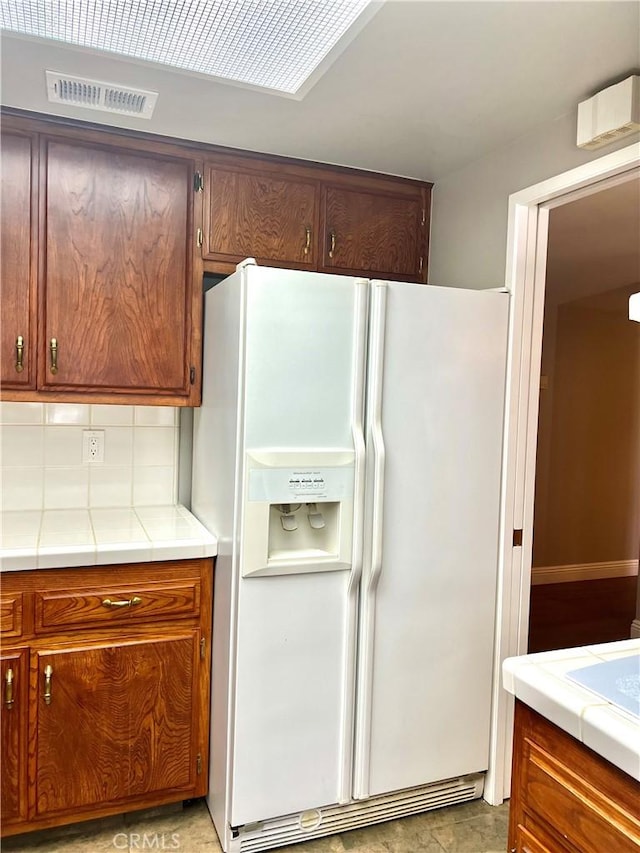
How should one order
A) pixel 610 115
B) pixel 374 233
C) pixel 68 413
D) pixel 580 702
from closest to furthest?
1. pixel 580 702
2. pixel 610 115
3. pixel 68 413
4. pixel 374 233

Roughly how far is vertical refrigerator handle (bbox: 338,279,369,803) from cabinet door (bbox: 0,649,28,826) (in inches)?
37.6

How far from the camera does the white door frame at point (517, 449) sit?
7.25 feet

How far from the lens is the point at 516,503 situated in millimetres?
2268

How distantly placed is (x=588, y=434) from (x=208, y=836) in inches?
157

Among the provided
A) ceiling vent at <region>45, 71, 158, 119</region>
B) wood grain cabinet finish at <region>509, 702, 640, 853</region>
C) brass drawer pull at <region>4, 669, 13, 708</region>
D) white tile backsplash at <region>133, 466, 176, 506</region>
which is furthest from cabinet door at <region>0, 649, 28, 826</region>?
ceiling vent at <region>45, 71, 158, 119</region>

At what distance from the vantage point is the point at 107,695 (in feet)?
6.53

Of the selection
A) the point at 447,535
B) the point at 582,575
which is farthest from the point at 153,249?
the point at 582,575

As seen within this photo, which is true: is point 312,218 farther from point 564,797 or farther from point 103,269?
point 564,797

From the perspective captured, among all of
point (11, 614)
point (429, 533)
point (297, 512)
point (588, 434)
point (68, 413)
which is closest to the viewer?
point (11, 614)

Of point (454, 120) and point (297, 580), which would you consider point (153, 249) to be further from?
point (297, 580)

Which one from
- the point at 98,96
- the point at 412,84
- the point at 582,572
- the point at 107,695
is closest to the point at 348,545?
the point at 107,695

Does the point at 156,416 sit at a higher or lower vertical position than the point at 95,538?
higher

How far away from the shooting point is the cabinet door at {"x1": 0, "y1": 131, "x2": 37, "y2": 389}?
209 cm

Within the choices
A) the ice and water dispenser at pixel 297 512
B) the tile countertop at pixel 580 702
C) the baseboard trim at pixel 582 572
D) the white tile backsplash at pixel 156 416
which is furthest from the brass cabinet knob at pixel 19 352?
the baseboard trim at pixel 582 572
